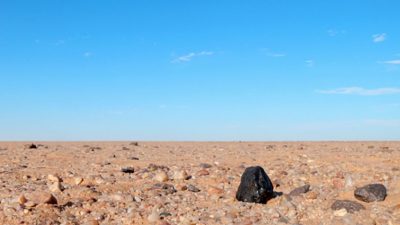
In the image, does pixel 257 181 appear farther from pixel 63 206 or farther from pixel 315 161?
pixel 315 161

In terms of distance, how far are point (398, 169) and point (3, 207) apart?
20.1 ft

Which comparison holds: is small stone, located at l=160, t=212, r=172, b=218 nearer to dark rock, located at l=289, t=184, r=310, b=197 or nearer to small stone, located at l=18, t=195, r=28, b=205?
small stone, located at l=18, t=195, r=28, b=205

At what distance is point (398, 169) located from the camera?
8.09 meters

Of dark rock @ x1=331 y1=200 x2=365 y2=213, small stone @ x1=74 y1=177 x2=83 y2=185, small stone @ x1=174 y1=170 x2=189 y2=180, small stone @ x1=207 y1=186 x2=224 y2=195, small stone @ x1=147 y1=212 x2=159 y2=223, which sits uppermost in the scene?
small stone @ x1=174 y1=170 x2=189 y2=180

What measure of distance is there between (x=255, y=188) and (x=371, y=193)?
1430 millimetres

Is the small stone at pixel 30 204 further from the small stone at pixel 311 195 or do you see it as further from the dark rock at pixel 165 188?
the small stone at pixel 311 195

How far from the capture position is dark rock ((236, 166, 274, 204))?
596 cm

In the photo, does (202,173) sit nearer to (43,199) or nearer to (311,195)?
(311,195)

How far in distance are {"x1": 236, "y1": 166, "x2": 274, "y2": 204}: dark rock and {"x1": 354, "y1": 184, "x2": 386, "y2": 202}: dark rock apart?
1079mm

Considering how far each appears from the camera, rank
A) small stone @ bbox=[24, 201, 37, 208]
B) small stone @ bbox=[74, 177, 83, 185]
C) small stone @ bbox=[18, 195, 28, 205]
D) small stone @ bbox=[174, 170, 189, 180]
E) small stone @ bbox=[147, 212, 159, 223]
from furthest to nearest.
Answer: small stone @ bbox=[174, 170, 189, 180] → small stone @ bbox=[74, 177, 83, 185] → small stone @ bbox=[18, 195, 28, 205] → small stone @ bbox=[24, 201, 37, 208] → small stone @ bbox=[147, 212, 159, 223]

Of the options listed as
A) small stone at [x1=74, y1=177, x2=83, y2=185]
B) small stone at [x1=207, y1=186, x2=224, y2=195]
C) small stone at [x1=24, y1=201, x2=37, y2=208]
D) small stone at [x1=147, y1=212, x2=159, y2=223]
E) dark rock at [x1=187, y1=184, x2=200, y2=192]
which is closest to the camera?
small stone at [x1=147, y1=212, x2=159, y2=223]

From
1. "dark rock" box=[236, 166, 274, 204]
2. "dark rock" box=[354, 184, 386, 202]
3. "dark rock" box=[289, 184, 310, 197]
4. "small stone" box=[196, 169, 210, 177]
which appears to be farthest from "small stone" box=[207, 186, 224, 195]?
"dark rock" box=[354, 184, 386, 202]

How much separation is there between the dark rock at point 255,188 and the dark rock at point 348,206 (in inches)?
32.5

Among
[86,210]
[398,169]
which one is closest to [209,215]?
[86,210]
